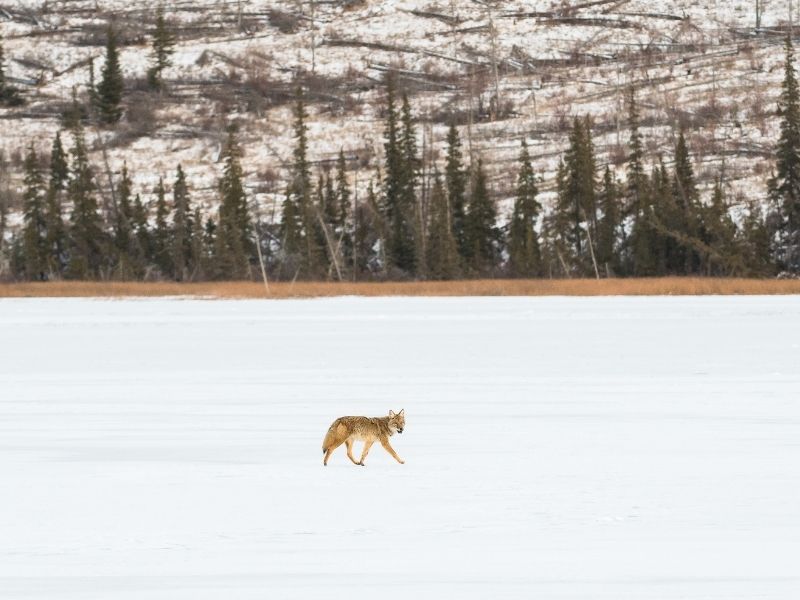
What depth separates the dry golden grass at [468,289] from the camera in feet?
146

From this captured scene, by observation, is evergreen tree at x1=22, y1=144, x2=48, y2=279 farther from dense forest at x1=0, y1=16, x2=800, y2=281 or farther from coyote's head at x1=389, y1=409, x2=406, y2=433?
coyote's head at x1=389, y1=409, x2=406, y2=433

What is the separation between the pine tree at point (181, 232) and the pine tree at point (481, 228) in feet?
52.9

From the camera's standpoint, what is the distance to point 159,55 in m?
101

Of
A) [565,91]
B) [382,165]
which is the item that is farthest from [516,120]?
[382,165]

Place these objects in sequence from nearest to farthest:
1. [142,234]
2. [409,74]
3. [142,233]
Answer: [142,233], [142,234], [409,74]

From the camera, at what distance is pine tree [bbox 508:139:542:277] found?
68438mm

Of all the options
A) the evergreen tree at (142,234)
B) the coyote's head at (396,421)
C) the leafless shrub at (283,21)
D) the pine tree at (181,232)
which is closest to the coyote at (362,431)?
the coyote's head at (396,421)

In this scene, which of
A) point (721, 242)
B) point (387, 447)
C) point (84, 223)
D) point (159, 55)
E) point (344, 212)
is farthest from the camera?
point (159, 55)

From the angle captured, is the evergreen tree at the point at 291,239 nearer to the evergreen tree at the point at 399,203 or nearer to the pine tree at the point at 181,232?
the evergreen tree at the point at 399,203

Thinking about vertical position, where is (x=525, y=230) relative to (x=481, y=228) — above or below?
below

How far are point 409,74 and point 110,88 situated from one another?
2288 cm

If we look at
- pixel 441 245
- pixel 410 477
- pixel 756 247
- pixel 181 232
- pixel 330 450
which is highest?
pixel 181 232

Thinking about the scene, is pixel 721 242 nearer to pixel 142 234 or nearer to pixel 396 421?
pixel 142 234

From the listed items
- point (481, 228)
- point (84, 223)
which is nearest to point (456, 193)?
point (481, 228)
